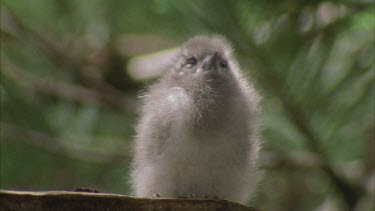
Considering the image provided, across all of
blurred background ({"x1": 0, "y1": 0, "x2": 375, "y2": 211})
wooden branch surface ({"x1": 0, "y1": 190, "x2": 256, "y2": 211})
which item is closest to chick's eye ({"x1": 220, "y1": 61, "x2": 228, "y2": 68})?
blurred background ({"x1": 0, "y1": 0, "x2": 375, "y2": 211})

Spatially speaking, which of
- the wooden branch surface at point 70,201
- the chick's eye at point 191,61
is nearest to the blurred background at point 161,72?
the chick's eye at point 191,61

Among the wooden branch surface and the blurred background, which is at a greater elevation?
the blurred background

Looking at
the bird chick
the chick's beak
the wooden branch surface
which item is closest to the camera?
the wooden branch surface

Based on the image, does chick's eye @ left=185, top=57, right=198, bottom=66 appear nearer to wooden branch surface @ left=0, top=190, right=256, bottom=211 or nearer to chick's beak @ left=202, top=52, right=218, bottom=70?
chick's beak @ left=202, top=52, right=218, bottom=70

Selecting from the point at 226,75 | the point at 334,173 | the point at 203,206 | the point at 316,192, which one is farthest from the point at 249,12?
the point at 203,206

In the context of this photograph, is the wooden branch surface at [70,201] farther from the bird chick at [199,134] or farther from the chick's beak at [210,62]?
the chick's beak at [210,62]

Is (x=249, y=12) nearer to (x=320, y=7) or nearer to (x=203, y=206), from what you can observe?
(x=320, y=7)
